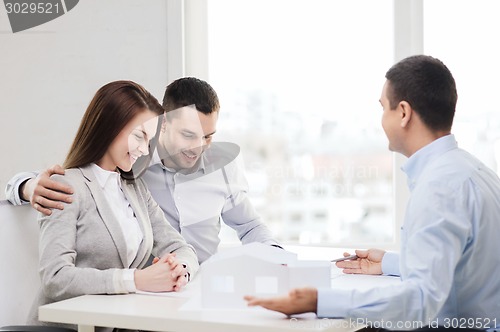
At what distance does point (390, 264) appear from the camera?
1986mm

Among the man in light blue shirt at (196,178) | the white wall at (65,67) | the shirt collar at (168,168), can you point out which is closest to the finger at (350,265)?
the man in light blue shirt at (196,178)

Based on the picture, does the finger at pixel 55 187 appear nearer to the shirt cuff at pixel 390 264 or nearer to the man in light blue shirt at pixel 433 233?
the man in light blue shirt at pixel 433 233

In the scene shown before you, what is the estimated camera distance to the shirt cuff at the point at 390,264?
6.50ft

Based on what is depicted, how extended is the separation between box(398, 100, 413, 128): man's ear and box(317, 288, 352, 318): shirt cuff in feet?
1.37

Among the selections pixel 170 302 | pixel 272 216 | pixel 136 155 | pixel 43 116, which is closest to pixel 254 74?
pixel 272 216

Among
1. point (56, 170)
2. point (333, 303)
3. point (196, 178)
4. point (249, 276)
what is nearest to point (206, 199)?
point (196, 178)

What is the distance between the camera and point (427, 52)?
313 centimetres

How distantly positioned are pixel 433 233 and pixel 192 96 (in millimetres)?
1180

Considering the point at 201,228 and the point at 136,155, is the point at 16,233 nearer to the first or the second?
the point at 136,155

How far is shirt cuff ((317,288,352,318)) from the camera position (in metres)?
1.43

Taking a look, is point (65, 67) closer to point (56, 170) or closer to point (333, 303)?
point (56, 170)

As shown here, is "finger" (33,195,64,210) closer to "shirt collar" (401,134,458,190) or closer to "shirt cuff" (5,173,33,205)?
"shirt cuff" (5,173,33,205)

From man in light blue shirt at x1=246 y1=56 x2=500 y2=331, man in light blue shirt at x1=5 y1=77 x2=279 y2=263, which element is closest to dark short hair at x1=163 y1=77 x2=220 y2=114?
man in light blue shirt at x1=5 y1=77 x2=279 y2=263

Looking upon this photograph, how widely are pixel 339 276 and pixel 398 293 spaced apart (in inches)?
23.4
